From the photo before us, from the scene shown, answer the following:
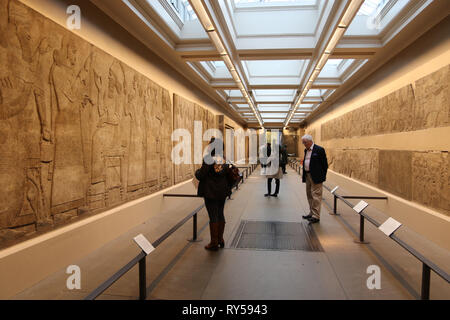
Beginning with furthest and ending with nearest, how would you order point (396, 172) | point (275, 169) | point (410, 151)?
point (275, 169), point (396, 172), point (410, 151)

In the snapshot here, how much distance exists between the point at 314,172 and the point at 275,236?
178cm

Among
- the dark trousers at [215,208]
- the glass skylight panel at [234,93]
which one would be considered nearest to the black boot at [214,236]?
the dark trousers at [215,208]

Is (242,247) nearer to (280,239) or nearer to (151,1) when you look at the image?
(280,239)

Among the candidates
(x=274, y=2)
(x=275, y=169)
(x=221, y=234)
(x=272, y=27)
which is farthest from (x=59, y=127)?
(x=275, y=169)

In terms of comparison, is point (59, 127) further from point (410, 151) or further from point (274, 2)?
point (410, 151)

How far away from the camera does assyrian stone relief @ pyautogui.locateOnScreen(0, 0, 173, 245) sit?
3240mm

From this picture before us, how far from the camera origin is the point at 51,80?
3.80 meters

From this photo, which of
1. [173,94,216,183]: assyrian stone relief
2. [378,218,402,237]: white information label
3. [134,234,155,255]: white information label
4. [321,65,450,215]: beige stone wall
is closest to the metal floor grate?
[378,218,402,237]: white information label

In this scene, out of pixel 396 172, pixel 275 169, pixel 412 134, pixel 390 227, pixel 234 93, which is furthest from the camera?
pixel 234 93

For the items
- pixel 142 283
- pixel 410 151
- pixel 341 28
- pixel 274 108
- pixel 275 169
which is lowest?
pixel 142 283

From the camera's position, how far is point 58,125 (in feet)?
12.9

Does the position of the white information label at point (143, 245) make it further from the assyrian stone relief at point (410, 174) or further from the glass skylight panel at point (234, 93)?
the glass skylight panel at point (234, 93)
